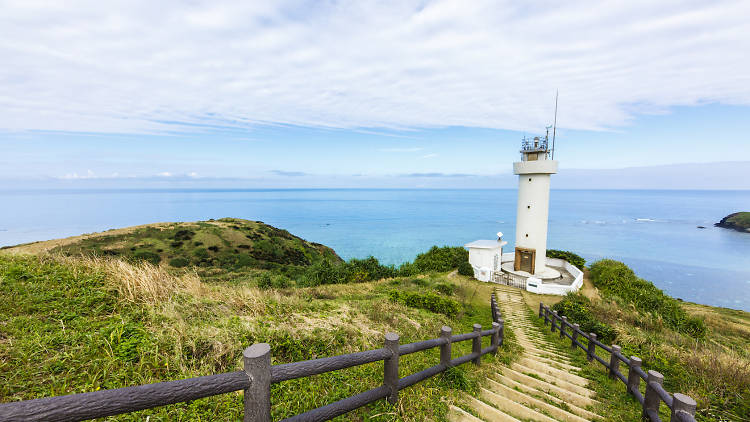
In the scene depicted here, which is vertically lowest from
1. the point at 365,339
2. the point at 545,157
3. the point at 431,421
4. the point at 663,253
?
the point at 663,253

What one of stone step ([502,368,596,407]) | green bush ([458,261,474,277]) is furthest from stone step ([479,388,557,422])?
green bush ([458,261,474,277])

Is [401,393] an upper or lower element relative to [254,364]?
lower

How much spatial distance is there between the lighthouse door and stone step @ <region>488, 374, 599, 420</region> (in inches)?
706

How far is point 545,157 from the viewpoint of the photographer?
69.4 ft

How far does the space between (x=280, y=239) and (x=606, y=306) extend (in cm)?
4533

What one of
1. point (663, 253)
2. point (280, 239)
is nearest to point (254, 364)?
point (280, 239)

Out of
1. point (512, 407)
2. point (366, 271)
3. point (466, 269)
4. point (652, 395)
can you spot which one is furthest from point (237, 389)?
point (466, 269)

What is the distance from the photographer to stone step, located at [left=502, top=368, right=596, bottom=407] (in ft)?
16.1

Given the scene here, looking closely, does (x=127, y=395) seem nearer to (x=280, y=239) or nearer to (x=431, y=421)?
(x=431, y=421)

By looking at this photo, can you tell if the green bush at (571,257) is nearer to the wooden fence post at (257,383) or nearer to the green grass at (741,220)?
the wooden fence post at (257,383)

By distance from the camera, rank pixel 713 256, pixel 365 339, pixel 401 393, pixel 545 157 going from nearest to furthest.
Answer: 1. pixel 401 393
2. pixel 365 339
3. pixel 545 157
4. pixel 713 256

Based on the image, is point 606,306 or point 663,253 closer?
point 606,306

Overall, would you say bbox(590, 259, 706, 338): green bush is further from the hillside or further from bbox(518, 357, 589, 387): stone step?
the hillside

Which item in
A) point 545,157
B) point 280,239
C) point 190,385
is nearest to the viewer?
point 190,385
